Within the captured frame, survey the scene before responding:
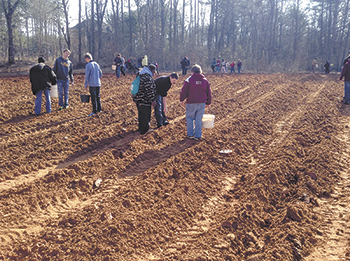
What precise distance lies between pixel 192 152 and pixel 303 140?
10.3 feet

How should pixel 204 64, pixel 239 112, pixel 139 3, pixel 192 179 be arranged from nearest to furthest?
pixel 192 179, pixel 239 112, pixel 204 64, pixel 139 3

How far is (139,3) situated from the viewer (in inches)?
1692

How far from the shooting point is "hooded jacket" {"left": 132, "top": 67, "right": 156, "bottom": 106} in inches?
292

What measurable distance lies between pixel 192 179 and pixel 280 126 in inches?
205

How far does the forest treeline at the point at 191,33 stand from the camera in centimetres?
3722

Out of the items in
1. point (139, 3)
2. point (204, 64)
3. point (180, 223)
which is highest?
point (139, 3)

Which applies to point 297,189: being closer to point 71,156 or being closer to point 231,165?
point 231,165

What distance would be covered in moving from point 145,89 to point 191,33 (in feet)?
143

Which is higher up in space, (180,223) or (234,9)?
(234,9)

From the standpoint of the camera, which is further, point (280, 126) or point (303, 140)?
point (280, 126)

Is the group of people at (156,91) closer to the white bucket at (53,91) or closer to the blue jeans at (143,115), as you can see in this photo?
the blue jeans at (143,115)

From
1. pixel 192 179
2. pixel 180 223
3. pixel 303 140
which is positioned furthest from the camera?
pixel 303 140

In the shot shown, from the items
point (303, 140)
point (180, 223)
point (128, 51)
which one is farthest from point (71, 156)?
point (128, 51)

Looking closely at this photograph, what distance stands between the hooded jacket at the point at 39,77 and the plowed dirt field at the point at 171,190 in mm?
992
